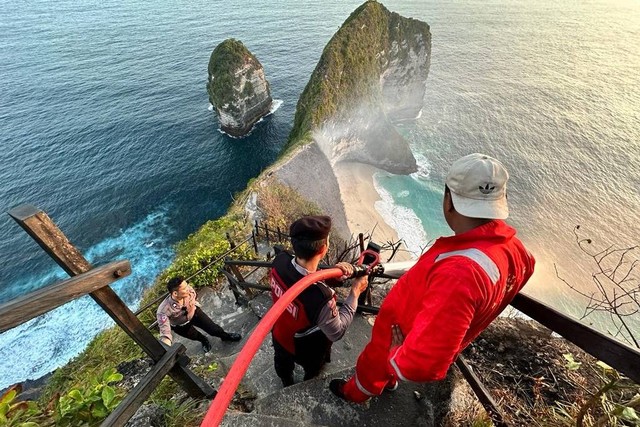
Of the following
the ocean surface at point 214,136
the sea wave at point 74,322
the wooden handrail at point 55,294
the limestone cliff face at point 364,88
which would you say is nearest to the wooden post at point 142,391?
the wooden handrail at point 55,294

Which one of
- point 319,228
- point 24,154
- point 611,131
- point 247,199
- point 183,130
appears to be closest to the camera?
point 319,228

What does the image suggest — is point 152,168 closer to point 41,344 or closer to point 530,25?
point 41,344

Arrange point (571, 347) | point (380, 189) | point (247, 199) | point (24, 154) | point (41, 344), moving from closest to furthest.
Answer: point (571, 347), point (247, 199), point (41, 344), point (380, 189), point (24, 154)

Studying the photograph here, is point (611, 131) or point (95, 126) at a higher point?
point (95, 126)

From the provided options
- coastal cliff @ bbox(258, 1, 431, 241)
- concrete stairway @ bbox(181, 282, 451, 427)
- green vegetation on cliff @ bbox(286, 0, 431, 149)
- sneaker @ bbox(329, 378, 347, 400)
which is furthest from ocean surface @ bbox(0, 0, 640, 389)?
sneaker @ bbox(329, 378, 347, 400)

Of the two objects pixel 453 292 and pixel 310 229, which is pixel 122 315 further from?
pixel 453 292

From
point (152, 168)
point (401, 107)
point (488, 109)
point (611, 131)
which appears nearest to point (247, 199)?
point (152, 168)
